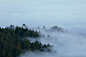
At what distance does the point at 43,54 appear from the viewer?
23.4m

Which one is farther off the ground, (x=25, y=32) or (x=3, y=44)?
(x=25, y=32)

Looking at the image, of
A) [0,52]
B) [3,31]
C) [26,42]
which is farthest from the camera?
[3,31]

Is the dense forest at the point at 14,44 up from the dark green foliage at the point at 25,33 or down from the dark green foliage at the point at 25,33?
down

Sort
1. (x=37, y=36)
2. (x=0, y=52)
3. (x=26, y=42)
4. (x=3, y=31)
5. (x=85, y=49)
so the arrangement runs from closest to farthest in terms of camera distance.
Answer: (x=0, y=52), (x=26, y=42), (x=3, y=31), (x=37, y=36), (x=85, y=49)

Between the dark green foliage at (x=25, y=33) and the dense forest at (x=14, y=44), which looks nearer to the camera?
the dense forest at (x=14, y=44)

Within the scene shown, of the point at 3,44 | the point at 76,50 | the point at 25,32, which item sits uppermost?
the point at 25,32

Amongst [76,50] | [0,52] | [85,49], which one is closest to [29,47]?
[0,52]

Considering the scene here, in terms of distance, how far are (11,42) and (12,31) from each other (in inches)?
175

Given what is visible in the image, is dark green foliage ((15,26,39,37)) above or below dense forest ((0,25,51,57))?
above

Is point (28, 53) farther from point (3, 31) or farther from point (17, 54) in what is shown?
point (3, 31)

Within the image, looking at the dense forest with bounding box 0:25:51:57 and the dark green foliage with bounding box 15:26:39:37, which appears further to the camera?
the dark green foliage with bounding box 15:26:39:37

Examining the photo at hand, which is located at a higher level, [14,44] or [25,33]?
[25,33]

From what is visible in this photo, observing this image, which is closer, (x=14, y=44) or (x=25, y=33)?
(x=14, y=44)

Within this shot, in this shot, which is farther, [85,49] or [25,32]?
[85,49]
